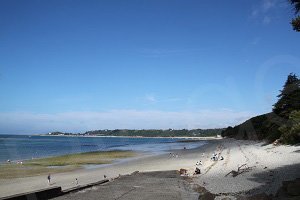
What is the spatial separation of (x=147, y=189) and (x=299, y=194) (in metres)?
9.10

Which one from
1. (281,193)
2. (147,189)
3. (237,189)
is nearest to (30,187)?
(147,189)

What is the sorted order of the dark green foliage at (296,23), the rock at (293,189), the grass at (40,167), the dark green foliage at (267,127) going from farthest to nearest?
the dark green foliage at (267,127) < the grass at (40,167) < the dark green foliage at (296,23) < the rock at (293,189)

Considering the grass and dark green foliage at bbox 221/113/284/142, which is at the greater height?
dark green foliage at bbox 221/113/284/142

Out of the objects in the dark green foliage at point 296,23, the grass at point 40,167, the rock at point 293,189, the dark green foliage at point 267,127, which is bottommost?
the grass at point 40,167

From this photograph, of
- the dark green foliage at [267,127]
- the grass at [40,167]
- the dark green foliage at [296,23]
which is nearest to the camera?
the dark green foliage at [296,23]

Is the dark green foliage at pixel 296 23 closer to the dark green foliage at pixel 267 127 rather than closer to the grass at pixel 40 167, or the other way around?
the dark green foliage at pixel 267 127

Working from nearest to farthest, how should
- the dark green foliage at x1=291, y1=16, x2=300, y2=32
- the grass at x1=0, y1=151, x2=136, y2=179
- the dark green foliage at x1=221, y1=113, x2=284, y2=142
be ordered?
the dark green foliage at x1=291, y1=16, x2=300, y2=32 → the grass at x1=0, y1=151, x2=136, y2=179 → the dark green foliage at x1=221, y1=113, x2=284, y2=142

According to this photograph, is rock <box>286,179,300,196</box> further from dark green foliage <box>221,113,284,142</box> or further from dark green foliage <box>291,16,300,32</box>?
dark green foliage <box>221,113,284,142</box>

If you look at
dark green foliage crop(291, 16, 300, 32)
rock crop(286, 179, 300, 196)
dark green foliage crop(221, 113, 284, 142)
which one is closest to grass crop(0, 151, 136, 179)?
dark green foliage crop(221, 113, 284, 142)

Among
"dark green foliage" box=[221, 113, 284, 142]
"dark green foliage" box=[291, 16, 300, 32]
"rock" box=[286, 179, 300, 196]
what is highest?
"dark green foliage" box=[291, 16, 300, 32]

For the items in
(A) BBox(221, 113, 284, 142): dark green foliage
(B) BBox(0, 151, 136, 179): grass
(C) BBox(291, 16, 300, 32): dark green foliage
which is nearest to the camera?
(C) BBox(291, 16, 300, 32): dark green foliage

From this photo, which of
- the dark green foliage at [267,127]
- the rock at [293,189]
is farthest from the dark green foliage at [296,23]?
the dark green foliage at [267,127]

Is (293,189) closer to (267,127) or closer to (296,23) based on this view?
(296,23)

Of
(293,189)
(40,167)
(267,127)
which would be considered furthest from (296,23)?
(40,167)
